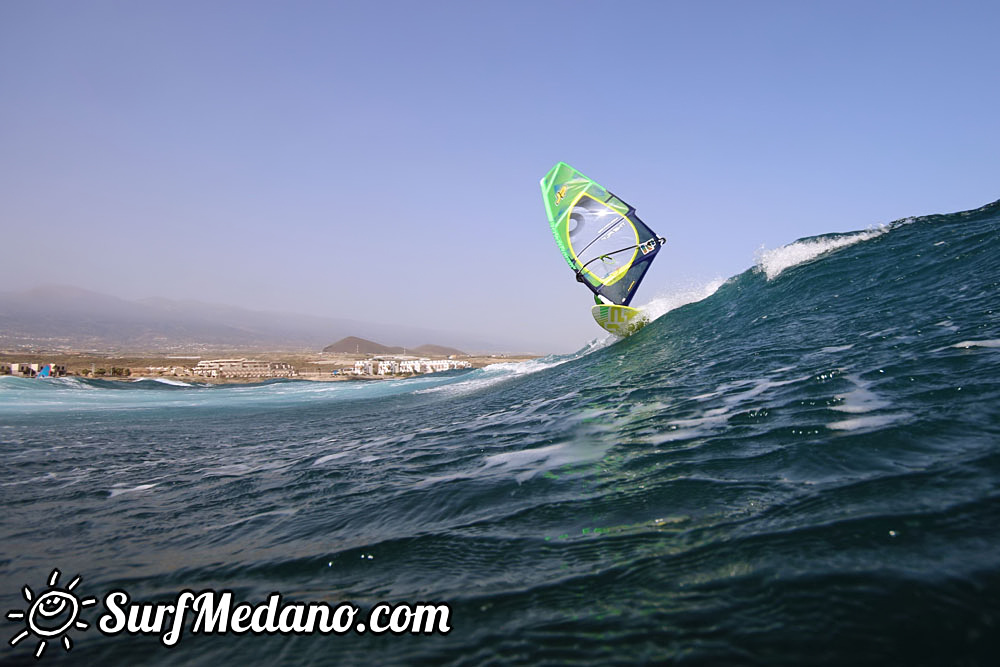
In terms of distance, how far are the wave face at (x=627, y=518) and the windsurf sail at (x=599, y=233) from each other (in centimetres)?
970

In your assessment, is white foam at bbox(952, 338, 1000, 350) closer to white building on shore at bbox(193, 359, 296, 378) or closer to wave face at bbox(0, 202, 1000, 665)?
wave face at bbox(0, 202, 1000, 665)

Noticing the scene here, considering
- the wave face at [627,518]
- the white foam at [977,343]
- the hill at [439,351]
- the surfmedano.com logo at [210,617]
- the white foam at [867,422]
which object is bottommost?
the surfmedano.com logo at [210,617]

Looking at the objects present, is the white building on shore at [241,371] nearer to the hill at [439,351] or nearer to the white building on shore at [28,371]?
the white building on shore at [28,371]

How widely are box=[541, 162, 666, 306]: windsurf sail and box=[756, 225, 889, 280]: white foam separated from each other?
3.35 meters

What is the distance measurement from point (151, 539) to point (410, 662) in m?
2.59

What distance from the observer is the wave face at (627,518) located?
1682 mm

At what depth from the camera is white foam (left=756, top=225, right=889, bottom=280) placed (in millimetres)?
13223

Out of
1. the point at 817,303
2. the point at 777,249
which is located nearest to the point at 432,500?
the point at 817,303

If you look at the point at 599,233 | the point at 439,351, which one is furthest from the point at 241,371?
the point at 439,351

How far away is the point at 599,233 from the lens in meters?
17.6

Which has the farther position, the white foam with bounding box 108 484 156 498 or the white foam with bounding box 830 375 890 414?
the white foam with bounding box 108 484 156 498

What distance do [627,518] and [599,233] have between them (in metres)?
15.7

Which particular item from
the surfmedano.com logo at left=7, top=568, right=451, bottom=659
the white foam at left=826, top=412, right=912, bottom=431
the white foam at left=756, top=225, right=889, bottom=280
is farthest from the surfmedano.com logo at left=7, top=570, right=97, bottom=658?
the white foam at left=756, top=225, right=889, bottom=280

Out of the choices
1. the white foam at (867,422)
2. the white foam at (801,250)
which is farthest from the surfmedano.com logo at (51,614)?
the white foam at (801,250)
